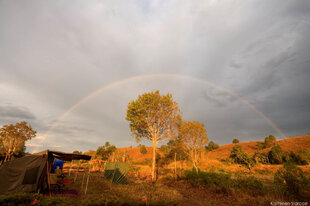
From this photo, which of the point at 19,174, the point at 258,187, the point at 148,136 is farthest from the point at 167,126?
the point at 19,174

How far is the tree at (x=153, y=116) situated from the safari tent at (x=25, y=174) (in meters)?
13.0

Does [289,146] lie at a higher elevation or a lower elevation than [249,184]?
higher

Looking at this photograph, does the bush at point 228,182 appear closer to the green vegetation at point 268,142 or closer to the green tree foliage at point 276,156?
the green tree foliage at point 276,156

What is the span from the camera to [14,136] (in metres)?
41.1

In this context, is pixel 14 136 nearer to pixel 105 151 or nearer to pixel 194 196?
pixel 105 151

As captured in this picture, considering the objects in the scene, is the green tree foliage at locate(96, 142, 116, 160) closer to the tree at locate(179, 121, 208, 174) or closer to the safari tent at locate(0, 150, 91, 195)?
the tree at locate(179, 121, 208, 174)

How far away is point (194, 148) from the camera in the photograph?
29.8 m

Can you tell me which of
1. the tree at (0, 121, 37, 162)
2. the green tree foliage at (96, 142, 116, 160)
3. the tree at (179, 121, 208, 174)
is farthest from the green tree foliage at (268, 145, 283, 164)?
the tree at (0, 121, 37, 162)

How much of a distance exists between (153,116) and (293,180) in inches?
673

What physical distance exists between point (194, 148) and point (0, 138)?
2116 inches

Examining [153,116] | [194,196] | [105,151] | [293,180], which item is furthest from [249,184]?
[105,151]

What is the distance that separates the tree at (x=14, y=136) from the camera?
3864cm

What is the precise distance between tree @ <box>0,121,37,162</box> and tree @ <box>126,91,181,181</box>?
124 ft

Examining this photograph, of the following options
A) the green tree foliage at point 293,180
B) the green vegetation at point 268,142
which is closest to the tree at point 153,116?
the green tree foliage at point 293,180
